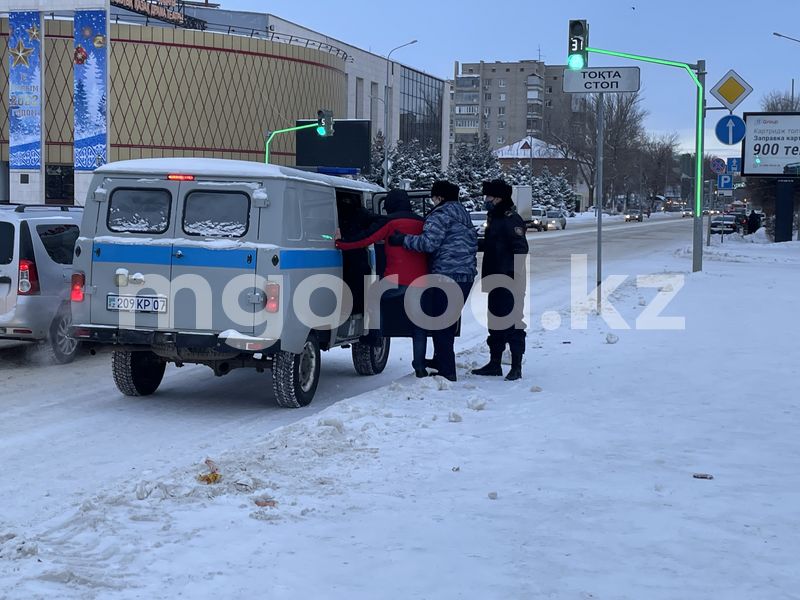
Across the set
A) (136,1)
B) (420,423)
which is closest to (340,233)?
(420,423)

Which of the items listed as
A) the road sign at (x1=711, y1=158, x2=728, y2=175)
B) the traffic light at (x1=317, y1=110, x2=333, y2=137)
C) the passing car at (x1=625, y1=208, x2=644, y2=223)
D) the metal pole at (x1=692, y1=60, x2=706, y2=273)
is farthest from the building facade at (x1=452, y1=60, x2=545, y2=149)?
the metal pole at (x1=692, y1=60, x2=706, y2=273)

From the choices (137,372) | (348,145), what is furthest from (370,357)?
(348,145)

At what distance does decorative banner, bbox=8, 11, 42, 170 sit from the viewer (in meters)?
55.2

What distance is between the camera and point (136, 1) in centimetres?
6100

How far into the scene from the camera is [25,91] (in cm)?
5578

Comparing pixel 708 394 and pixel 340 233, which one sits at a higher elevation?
pixel 340 233

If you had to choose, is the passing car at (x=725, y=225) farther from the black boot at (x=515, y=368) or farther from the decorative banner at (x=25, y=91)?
the black boot at (x=515, y=368)

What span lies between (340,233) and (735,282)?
50.1 feet

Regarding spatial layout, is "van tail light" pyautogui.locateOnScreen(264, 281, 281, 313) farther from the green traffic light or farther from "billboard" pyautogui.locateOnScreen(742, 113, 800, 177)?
"billboard" pyautogui.locateOnScreen(742, 113, 800, 177)

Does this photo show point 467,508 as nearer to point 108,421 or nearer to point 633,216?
point 108,421

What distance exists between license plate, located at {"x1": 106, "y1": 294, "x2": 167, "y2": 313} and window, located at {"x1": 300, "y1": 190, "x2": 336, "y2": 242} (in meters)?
1.39

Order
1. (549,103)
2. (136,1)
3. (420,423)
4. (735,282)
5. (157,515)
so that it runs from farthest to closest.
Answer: (549,103) < (136,1) < (735,282) < (420,423) < (157,515)

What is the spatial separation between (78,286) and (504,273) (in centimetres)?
406

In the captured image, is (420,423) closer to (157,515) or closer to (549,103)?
(157,515)
